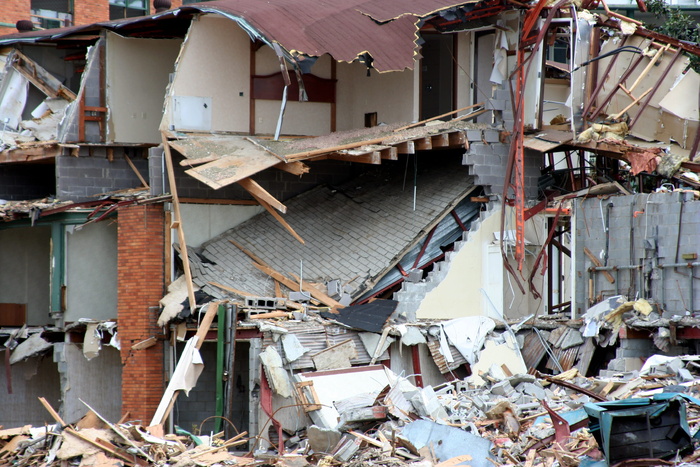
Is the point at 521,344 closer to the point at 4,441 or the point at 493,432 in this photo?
the point at 493,432

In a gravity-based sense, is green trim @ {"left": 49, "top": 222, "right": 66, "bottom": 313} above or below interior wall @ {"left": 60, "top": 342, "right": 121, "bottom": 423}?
above

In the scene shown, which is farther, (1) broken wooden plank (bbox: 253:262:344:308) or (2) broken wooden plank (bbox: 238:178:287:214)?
(1) broken wooden plank (bbox: 253:262:344:308)

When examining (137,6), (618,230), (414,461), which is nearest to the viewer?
(414,461)

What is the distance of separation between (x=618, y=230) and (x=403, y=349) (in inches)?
162

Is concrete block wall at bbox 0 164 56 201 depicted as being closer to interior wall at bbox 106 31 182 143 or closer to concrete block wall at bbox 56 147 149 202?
concrete block wall at bbox 56 147 149 202

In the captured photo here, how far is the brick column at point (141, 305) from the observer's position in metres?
20.1

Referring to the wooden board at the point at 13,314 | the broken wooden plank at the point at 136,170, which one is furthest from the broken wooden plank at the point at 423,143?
the wooden board at the point at 13,314

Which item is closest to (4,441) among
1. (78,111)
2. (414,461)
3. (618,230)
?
(414,461)

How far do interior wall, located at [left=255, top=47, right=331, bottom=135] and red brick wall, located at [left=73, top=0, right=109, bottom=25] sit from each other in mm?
10757

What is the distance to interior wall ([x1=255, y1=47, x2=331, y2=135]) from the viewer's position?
21.9 meters

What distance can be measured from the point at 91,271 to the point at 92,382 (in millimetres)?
2179

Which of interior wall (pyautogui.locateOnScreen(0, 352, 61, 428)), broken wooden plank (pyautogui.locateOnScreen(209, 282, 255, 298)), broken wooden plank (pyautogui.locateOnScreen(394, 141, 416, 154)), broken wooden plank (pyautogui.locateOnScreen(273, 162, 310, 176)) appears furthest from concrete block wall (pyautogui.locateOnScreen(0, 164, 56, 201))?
broken wooden plank (pyautogui.locateOnScreen(394, 141, 416, 154))

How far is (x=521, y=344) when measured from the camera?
1925cm

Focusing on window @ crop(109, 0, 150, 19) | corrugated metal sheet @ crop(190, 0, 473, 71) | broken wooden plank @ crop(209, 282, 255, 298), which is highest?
window @ crop(109, 0, 150, 19)
